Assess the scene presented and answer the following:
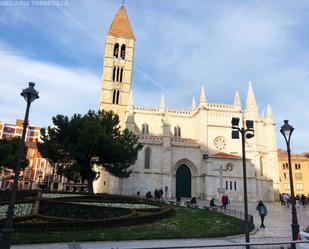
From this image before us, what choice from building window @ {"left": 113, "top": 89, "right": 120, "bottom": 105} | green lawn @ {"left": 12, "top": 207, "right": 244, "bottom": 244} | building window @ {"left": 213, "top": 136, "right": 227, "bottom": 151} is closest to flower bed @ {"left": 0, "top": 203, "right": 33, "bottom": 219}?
green lawn @ {"left": 12, "top": 207, "right": 244, "bottom": 244}

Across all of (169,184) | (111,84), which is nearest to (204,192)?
(169,184)

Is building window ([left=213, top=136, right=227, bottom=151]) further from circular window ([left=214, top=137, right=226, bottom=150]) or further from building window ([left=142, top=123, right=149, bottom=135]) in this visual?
building window ([left=142, top=123, right=149, bottom=135])

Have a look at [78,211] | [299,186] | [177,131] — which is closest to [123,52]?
[177,131]

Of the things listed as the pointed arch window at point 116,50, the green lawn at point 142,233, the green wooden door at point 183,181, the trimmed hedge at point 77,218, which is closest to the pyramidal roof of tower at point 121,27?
the pointed arch window at point 116,50

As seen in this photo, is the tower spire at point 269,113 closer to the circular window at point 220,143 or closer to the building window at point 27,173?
the circular window at point 220,143

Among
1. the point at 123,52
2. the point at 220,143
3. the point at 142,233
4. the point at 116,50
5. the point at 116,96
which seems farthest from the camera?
the point at 123,52

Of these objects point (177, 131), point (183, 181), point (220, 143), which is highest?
point (177, 131)

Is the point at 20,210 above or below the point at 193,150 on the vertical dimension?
below

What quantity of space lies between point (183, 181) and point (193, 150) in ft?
17.0

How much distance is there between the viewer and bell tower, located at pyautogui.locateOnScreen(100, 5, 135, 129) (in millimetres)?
54156

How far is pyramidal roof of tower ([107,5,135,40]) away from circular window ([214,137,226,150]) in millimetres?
28996

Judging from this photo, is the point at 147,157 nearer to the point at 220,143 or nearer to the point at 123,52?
the point at 220,143

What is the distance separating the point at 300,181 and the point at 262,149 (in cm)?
2678

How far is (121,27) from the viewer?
60656 millimetres
